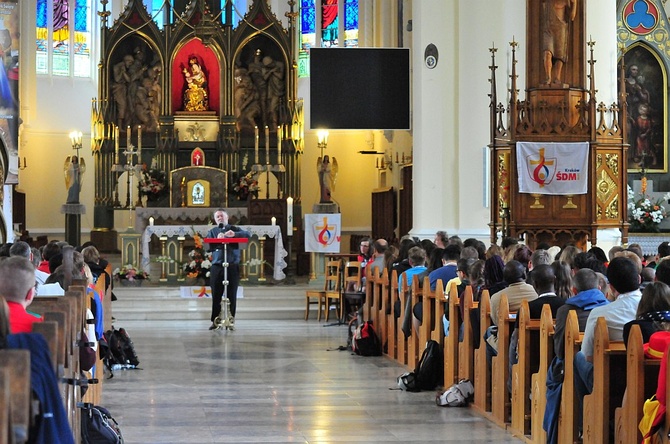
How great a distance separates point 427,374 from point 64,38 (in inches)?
833

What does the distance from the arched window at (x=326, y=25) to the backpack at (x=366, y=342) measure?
52.8 ft

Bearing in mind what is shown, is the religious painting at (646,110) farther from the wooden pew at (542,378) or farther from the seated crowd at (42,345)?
the seated crowd at (42,345)

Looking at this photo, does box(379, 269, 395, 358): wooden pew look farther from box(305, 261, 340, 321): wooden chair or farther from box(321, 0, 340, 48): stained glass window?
box(321, 0, 340, 48): stained glass window

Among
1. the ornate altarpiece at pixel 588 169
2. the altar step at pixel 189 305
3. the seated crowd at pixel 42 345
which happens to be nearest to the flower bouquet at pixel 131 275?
the altar step at pixel 189 305

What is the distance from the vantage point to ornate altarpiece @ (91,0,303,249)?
25172mm

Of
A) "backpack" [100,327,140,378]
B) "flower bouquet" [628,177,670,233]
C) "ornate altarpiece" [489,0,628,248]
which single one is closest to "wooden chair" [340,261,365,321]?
"ornate altarpiece" [489,0,628,248]

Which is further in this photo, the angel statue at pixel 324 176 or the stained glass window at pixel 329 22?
the stained glass window at pixel 329 22

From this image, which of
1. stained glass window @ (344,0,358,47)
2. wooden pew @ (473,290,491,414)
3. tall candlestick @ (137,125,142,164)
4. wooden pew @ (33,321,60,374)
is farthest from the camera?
stained glass window @ (344,0,358,47)

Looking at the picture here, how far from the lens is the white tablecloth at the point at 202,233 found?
65.0ft

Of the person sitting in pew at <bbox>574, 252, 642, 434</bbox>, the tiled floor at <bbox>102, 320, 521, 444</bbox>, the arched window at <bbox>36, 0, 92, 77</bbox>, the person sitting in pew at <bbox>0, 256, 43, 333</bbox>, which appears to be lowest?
the tiled floor at <bbox>102, 320, 521, 444</bbox>

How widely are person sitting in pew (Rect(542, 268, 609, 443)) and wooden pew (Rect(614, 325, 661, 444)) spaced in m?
1.13

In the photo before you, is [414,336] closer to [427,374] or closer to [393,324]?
[393,324]

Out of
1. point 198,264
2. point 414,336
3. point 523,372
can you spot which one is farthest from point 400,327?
point 198,264

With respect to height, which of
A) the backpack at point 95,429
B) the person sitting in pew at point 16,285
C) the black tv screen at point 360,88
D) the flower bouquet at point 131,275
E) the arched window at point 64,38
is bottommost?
the backpack at point 95,429
